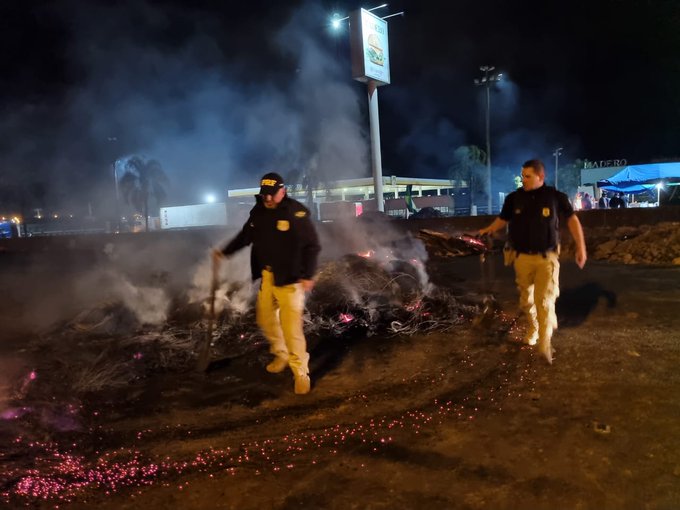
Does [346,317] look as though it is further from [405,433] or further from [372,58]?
[372,58]

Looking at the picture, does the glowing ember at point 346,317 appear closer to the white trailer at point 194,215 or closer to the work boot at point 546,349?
the work boot at point 546,349

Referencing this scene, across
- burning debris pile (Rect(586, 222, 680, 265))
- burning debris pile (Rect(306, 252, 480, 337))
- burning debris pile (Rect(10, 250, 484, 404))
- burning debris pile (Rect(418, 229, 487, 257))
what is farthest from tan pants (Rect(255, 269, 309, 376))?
burning debris pile (Rect(418, 229, 487, 257))

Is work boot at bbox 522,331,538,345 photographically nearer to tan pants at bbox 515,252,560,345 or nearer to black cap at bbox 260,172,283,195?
tan pants at bbox 515,252,560,345

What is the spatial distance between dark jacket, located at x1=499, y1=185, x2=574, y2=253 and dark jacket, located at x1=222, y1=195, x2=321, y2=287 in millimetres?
1874

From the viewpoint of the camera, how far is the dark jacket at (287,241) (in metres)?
3.68

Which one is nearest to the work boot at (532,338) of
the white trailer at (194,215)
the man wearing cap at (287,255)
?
the man wearing cap at (287,255)

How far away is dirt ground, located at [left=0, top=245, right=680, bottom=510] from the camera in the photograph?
8.09 feet

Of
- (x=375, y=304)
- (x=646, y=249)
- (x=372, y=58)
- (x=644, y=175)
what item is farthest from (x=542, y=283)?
(x=644, y=175)

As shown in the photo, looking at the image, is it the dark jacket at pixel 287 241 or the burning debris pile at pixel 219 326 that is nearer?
the dark jacket at pixel 287 241

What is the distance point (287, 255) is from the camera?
3674 millimetres

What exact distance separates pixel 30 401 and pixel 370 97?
18495 millimetres

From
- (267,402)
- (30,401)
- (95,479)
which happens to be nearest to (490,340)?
(267,402)

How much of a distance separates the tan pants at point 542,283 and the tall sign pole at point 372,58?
643 inches

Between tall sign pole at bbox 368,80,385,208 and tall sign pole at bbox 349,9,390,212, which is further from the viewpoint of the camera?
tall sign pole at bbox 368,80,385,208
